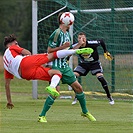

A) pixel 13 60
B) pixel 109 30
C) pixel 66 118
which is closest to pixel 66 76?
pixel 13 60

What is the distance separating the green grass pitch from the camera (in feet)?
33.3

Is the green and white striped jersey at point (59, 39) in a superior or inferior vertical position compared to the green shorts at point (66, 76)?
superior

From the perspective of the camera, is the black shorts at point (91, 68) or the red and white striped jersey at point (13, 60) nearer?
the red and white striped jersey at point (13, 60)

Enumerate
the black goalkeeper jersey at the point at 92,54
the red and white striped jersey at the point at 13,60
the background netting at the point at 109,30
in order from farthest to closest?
1. the background netting at the point at 109,30
2. the black goalkeeper jersey at the point at 92,54
3. the red and white striped jersey at the point at 13,60

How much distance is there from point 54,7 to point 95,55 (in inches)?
222

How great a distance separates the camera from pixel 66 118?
12.4 m

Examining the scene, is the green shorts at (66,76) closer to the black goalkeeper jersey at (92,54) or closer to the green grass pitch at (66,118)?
the green grass pitch at (66,118)

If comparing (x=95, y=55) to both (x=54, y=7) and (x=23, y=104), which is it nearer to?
(x=23, y=104)

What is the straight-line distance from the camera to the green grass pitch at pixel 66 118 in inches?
400

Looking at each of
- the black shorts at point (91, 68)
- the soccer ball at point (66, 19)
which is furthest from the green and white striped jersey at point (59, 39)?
the black shorts at point (91, 68)

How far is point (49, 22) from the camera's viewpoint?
823 inches

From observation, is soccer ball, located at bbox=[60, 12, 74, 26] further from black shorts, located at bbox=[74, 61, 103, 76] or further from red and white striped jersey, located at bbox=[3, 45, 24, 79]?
black shorts, located at bbox=[74, 61, 103, 76]

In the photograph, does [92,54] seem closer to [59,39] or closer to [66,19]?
[59,39]

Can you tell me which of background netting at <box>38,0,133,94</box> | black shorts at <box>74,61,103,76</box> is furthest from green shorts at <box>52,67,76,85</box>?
background netting at <box>38,0,133,94</box>
